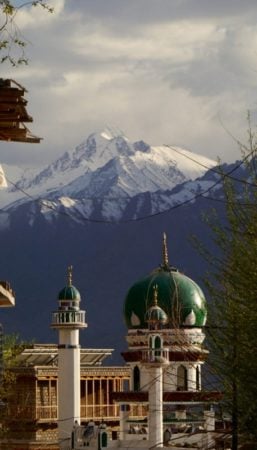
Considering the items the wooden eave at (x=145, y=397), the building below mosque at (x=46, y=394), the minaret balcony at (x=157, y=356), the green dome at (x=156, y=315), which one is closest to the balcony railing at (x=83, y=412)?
the building below mosque at (x=46, y=394)

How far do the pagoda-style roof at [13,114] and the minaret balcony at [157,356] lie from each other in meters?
41.7

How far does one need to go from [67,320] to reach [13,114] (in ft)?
180

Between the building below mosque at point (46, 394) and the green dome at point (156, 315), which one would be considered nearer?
the green dome at point (156, 315)

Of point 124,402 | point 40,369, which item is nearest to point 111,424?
point 40,369

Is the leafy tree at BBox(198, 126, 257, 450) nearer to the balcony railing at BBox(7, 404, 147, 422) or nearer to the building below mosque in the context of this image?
the building below mosque

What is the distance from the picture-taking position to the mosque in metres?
73.8

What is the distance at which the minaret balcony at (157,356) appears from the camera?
2864 inches

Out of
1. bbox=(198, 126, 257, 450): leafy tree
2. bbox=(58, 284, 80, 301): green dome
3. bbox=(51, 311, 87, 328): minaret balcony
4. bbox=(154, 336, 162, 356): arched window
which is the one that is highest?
bbox=(58, 284, 80, 301): green dome

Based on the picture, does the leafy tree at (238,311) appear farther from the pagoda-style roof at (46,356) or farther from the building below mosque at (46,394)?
the pagoda-style roof at (46,356)

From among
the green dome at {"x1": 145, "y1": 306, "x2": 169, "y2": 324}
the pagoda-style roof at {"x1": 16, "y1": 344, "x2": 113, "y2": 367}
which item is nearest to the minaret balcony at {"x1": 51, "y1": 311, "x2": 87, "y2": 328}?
the pagoda-style roof at {"x1": 16, "y1": 344, "x2": 113, "y2": 367}

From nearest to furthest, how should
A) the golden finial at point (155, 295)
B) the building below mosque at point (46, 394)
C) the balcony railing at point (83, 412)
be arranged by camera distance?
the golden finial at point (155, 295) → the building below mosque at point (46, 394) → the balcony railing at point (83, 412)

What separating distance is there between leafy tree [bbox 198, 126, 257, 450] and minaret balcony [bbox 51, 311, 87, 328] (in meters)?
54.9

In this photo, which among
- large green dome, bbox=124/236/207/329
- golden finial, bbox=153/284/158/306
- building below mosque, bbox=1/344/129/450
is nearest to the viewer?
golden finial, bbox=153/284/158/306

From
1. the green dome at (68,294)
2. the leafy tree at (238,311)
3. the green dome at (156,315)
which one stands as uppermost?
the green dome at (68,294)
